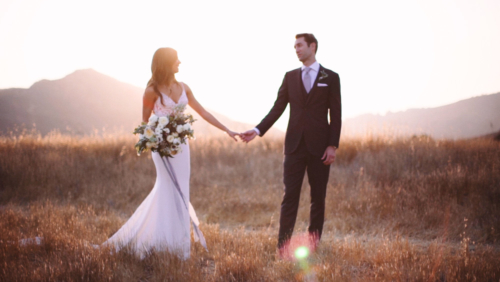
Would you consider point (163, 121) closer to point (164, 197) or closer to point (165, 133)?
point (165, 133)

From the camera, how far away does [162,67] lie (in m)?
3.85

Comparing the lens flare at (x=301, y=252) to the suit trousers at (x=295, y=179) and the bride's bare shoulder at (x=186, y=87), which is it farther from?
the bride's bare shoulder at (x=186, y=87)

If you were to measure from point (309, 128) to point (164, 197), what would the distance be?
209cm

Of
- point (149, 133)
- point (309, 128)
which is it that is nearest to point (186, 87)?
point (149, 133)

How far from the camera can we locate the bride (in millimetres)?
3822

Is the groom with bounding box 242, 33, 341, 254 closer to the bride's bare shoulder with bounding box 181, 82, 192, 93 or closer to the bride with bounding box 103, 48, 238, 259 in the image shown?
the bride with bounding box 103, 48, 238, 259

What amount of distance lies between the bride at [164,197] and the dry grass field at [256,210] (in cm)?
27

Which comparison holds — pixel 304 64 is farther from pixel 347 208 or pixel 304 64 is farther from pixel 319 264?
pixel 347 208

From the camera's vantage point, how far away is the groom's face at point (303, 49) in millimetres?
3801

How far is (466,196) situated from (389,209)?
189 centimetres

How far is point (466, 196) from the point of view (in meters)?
6.55

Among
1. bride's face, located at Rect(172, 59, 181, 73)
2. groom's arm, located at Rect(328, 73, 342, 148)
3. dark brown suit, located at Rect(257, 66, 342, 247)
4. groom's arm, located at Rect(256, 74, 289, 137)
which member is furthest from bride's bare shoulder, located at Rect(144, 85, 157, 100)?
groom's arm, located at Rect(328, 73, 342, 148)

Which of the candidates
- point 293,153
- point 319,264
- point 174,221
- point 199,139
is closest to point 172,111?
point 174,221

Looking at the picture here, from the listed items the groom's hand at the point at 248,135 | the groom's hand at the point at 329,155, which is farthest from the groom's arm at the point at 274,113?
the groom's hand at the point at 329,155
